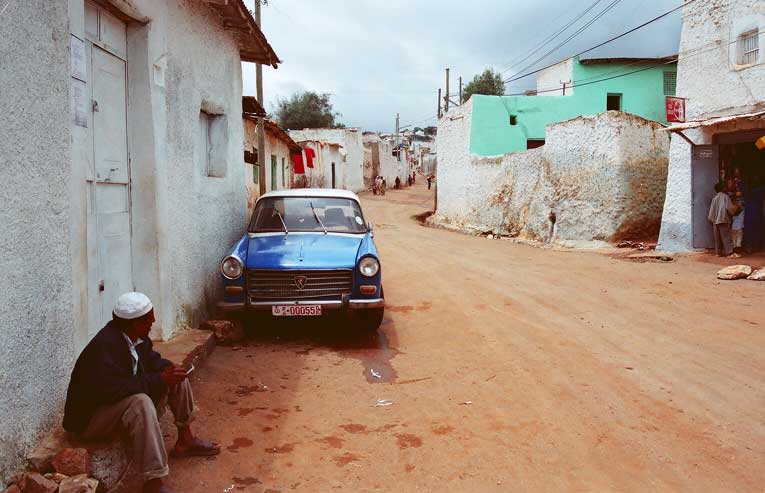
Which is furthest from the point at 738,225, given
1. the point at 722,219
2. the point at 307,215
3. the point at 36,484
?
the point at 36,484

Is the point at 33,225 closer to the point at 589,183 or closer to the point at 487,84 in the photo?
the point at 589,183

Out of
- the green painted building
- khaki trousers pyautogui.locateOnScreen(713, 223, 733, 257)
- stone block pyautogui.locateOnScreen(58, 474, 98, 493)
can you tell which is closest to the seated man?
stone block pyautogui.locateOnScreen(58, 474, 98, 493)

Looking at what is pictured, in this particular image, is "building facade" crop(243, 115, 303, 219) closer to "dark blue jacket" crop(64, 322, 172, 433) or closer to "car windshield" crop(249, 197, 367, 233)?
"car windshield" crop(249, 197, 367, 233)

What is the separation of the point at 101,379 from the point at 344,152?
39699mm

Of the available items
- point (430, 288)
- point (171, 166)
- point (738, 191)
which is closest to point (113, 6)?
point (171, 166)

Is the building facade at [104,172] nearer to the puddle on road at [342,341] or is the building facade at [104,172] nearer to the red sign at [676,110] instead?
the puddle on road at [342,341]

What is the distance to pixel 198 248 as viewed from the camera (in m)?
6.84

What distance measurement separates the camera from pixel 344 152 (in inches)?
1660

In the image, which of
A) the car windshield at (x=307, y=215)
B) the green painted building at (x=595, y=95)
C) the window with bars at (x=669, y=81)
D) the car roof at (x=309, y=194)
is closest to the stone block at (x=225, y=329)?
the car windshield at (x=307, y=215)

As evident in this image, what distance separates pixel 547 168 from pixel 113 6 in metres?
14.3

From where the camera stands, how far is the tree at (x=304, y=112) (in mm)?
48562

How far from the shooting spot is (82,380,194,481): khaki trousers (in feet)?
10.3

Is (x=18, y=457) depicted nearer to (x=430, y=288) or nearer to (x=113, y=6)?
(x=113, y=6)

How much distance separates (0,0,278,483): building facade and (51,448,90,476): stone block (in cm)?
21
